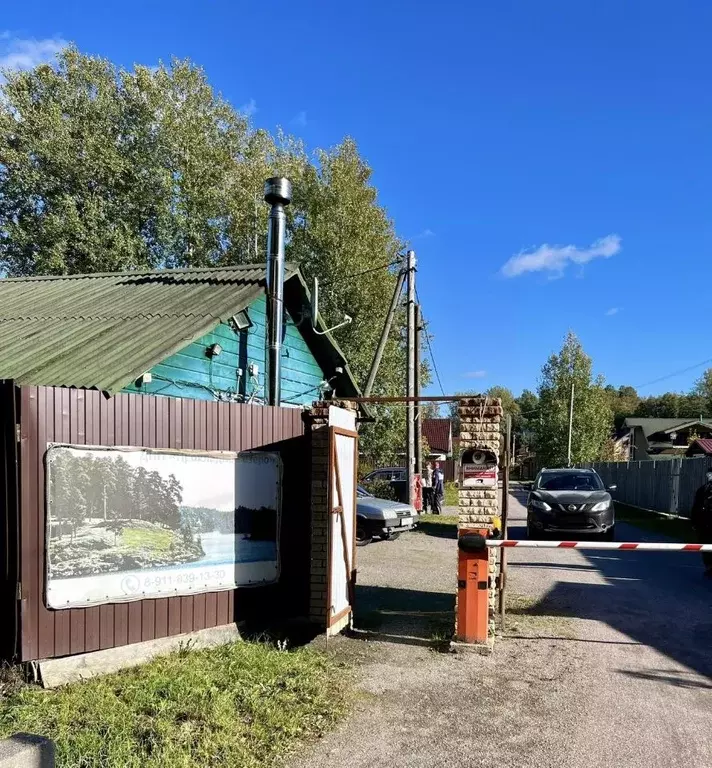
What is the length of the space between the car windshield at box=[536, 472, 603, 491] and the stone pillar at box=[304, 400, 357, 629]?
386 inches

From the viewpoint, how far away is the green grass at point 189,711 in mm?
3717

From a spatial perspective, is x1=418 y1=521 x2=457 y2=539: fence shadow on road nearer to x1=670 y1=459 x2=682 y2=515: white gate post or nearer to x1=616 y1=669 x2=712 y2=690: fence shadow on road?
x1=670 y1=459 x2=682 y2=515: white gate post

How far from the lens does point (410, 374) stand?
18531 millimetres

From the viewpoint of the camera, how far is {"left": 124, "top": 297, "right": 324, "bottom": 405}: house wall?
8.88 meters

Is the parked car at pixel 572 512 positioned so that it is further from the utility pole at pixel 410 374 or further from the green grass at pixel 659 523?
the utility pole at pixel 410 374

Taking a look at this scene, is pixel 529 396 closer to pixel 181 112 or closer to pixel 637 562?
pixel 181 112

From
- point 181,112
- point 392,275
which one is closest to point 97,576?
point 392,275

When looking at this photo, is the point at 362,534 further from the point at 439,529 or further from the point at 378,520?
the point at 439,529

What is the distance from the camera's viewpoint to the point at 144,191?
23.2 metres

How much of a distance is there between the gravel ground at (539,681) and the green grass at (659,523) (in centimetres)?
648

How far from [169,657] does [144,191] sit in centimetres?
2101

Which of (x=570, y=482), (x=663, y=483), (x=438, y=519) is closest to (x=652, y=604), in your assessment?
(x=570, y=482)

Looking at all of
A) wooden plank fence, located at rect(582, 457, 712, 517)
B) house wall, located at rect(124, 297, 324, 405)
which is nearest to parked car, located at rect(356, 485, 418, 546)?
house wall, located at rect(124, 297, 324, 405)

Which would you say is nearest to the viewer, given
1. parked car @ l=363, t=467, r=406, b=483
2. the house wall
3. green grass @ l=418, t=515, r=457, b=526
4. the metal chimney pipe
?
the metal chimney pipe
